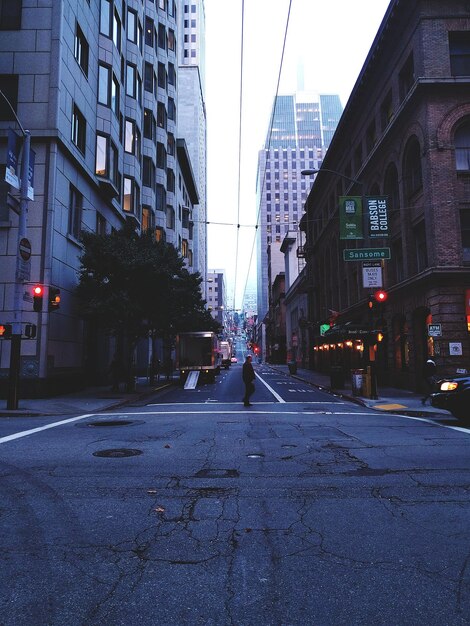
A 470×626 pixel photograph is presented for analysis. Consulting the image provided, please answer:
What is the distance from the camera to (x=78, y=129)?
969 inches

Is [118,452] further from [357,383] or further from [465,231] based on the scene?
[465,231]

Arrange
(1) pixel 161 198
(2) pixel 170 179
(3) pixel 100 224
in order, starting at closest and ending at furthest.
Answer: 1. (3) pixel 100 224
2. (1) pixel 161 198
3. (2) pixel 170 179

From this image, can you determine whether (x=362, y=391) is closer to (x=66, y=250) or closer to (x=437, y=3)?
(x=66, y=250)

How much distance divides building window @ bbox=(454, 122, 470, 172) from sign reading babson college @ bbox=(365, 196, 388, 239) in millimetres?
4660

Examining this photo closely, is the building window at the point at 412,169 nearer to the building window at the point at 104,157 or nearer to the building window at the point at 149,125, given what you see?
the building window at the point at 104,157

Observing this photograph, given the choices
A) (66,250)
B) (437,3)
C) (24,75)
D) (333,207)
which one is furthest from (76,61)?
(333,207)

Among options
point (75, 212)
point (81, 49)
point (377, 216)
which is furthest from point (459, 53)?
point (75, 212)

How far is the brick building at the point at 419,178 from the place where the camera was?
20.5 m

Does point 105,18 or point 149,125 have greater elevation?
point 149,125

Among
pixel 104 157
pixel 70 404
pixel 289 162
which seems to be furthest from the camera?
pixel 289 162

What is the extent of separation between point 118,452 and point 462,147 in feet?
69.7

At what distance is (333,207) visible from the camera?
4044cm

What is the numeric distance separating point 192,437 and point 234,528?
209 inches

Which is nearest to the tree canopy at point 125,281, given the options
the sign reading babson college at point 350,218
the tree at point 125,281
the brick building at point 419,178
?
the tree at point 125,281
